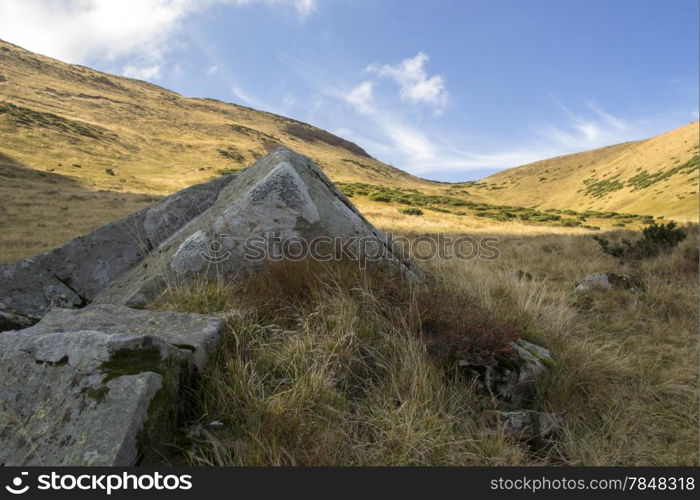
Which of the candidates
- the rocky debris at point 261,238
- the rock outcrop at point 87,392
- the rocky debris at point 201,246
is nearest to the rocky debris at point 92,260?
the rocky debris at point 201,246

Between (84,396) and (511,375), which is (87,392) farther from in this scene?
(511,375)

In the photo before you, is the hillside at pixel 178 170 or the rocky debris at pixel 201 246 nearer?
the rocky debris at pixel 201 246

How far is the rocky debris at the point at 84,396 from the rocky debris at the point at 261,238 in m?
1.69

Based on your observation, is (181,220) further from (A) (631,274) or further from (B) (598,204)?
(B) (598,204)

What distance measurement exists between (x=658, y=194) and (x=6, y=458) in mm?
60562

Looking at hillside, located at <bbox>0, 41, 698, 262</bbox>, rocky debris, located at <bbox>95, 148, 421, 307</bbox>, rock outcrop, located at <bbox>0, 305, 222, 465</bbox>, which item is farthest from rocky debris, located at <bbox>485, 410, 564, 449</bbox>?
hillside, located at <bbox>0, 41, 698, 262</bbox>

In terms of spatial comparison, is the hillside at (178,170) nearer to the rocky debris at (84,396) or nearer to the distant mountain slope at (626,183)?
the distant mountain slope at (626,183)

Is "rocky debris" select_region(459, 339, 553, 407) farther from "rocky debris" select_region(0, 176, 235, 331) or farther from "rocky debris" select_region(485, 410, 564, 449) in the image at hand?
"rocky debris" select_region(0, 176, 235, 331)

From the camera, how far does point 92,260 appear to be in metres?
5.45

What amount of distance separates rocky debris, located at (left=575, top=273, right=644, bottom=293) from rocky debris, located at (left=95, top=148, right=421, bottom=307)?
13.9 ft

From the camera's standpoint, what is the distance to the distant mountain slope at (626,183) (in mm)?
44300

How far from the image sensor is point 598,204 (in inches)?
2376

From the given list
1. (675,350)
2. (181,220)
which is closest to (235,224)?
(181,220)

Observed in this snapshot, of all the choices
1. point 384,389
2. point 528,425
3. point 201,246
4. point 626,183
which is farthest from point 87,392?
point 626,183
